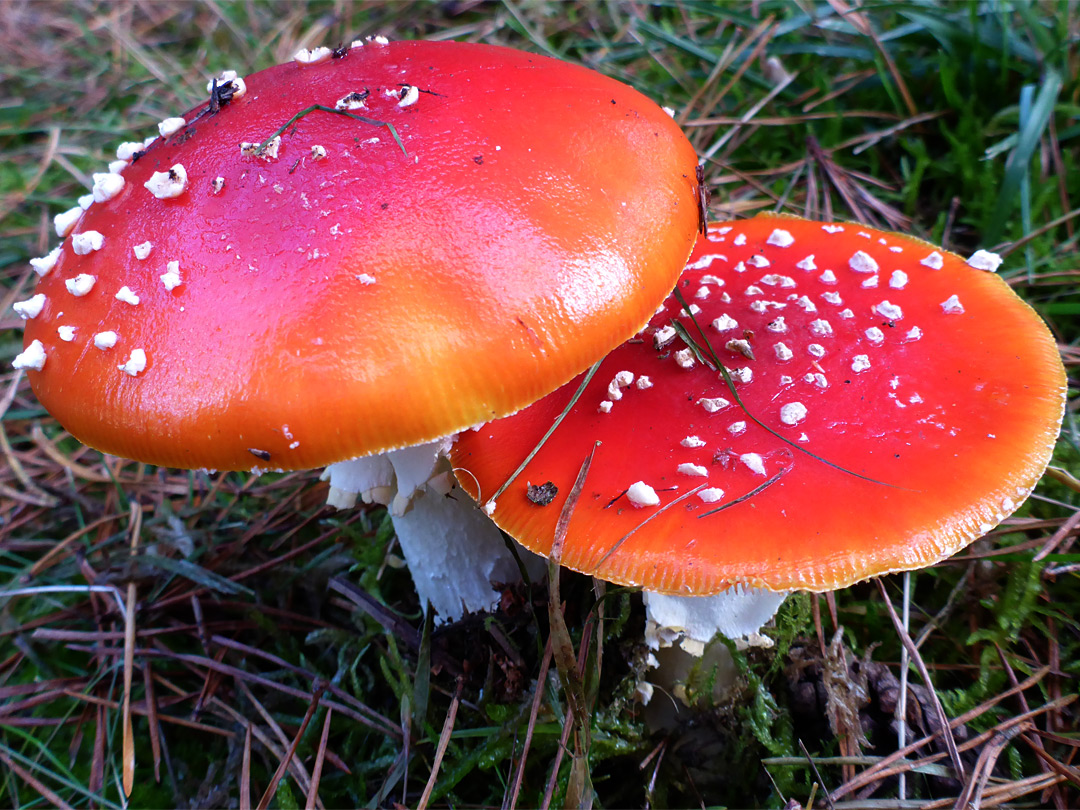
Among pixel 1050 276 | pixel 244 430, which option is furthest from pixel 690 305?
pixel 1050 276

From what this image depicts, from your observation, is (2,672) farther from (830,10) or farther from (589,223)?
(830,10)

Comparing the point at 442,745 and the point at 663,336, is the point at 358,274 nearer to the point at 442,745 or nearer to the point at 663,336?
the point at 663,336

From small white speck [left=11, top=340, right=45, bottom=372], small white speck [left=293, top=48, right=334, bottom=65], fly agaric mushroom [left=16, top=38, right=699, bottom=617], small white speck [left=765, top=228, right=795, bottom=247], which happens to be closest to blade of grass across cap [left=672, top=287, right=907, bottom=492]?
fly agaric mushroom [left=16, top=38, right=699, bottom=617]

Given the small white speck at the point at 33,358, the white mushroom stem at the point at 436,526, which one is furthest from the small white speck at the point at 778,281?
the small white speck at the point at 33,358

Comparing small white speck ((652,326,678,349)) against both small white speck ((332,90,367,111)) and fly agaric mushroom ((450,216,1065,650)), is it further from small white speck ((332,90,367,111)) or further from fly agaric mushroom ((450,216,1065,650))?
small white speck ((332,90,367,111))

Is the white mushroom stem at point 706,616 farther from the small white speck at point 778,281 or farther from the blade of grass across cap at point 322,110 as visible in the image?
the blade of grass across cap at point 322,110

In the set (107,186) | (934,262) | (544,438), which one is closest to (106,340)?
(107,186)
